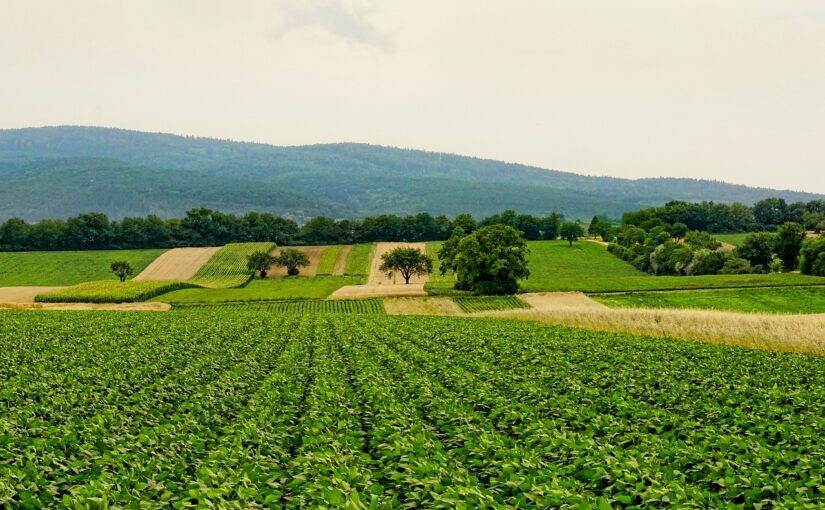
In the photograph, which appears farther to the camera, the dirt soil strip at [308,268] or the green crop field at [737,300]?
the dirt soil strip at [308,268]

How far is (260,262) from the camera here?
138 m

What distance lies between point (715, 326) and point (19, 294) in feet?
367

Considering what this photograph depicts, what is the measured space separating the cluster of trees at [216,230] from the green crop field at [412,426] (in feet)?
481

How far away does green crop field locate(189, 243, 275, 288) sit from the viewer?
12871 centimetres

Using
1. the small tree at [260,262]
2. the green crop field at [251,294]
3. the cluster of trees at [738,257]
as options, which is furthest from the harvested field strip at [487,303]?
the small tree at [260,262]

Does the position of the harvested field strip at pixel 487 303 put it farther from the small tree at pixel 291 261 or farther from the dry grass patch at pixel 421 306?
the small tree at pixel 291 261

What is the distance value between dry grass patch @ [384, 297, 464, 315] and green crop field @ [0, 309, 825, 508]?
45.0 m

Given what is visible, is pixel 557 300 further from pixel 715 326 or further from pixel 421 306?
pixel 715 326

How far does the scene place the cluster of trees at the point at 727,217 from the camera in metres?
179

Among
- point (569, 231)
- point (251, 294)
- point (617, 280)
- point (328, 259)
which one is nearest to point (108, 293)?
point (251, 294)

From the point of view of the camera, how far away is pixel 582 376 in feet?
71.1

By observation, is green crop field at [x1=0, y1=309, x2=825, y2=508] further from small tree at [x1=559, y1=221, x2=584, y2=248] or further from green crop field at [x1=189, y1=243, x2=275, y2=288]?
small tree at [x1=559, y1=221, x2=584, y2=248]

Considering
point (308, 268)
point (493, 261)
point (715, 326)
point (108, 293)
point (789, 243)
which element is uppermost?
point (493, 261)

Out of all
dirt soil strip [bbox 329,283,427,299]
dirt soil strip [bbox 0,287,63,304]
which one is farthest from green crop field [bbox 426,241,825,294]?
dirt soil strip [bbox 0,287,63,304]
